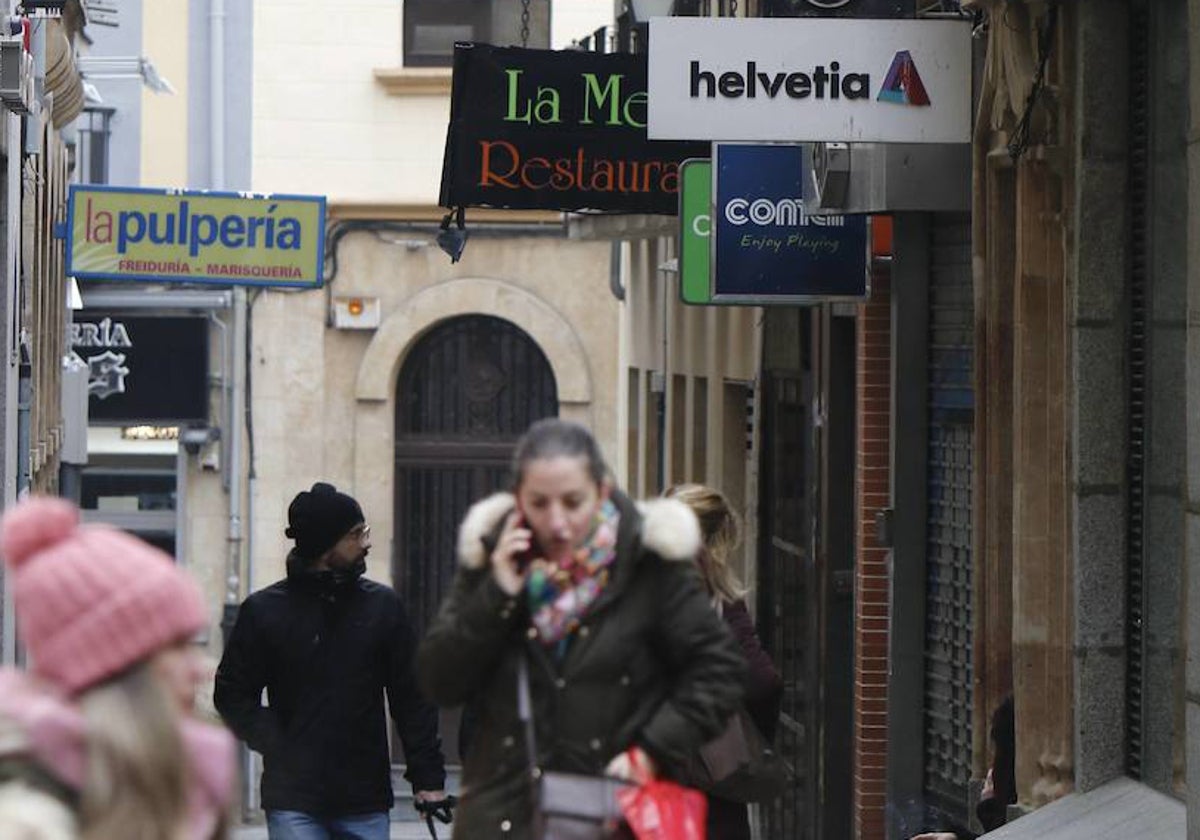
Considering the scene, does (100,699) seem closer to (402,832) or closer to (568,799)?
(568,799)

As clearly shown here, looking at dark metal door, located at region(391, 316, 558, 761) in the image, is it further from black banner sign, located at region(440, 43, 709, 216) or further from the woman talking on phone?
the woman talking on phone

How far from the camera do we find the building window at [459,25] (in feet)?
84.8

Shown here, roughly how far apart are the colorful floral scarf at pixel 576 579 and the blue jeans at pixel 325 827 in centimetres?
318

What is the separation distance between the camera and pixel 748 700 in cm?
797

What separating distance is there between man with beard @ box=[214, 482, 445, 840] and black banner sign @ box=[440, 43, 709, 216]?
192 inches

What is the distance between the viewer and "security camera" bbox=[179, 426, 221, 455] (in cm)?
2530

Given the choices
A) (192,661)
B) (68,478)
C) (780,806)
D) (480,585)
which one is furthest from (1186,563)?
(68,478)

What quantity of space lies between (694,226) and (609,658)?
7948mm

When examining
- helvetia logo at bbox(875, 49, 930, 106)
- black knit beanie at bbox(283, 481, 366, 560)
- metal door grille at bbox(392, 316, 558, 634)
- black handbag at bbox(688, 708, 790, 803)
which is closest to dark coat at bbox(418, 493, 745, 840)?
black handbag at bbox(688, 708, 790, 803)

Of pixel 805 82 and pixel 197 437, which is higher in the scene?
pixel 805 82

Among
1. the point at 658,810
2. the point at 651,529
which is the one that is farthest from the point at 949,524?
the point at 651,529

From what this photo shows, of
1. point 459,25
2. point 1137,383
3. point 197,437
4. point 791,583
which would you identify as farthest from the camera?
point 459,25

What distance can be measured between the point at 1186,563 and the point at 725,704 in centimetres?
228

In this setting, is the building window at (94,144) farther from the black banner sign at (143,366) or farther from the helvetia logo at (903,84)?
the helvetia logo at (903,84)
